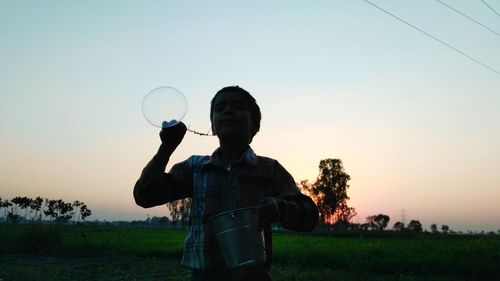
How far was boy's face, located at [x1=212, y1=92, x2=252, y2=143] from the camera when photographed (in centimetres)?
206

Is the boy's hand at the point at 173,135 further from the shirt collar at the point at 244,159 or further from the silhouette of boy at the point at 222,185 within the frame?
the shirt collar at the point at 244,159

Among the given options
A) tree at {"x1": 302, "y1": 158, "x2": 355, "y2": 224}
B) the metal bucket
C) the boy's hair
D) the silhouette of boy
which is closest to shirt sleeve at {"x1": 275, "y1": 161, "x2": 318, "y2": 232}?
the silhouette of boy

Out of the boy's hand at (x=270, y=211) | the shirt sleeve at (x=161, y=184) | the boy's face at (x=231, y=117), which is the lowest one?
the boy's hand at (x=270, y=211)

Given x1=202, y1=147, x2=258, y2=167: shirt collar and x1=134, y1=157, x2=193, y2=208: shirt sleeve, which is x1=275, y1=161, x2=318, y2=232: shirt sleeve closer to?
x1=202, y1=147, x2=258, y2=167: shirt collar

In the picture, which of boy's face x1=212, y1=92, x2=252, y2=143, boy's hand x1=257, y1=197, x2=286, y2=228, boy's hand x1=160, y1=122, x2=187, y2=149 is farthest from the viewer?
boy's face x1=212, y1=92, x2=252, y2=143

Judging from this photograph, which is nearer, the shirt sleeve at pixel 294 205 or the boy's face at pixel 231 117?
the shirt sleeve at pixel 294 205

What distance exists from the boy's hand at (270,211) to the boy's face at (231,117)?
19.2 inches

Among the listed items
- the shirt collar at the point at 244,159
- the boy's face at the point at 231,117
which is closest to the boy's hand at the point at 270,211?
the shirt collar at the point at 244,159

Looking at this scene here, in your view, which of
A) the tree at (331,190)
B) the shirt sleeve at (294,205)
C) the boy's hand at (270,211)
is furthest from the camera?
the tree at (331,190)

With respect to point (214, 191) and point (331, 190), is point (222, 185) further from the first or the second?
point (331, 190)

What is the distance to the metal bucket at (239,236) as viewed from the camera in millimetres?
1726

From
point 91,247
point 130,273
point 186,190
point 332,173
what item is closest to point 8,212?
point 332,173

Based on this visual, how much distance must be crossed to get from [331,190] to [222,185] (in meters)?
80.6

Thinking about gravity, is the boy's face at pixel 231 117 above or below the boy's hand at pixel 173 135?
above
